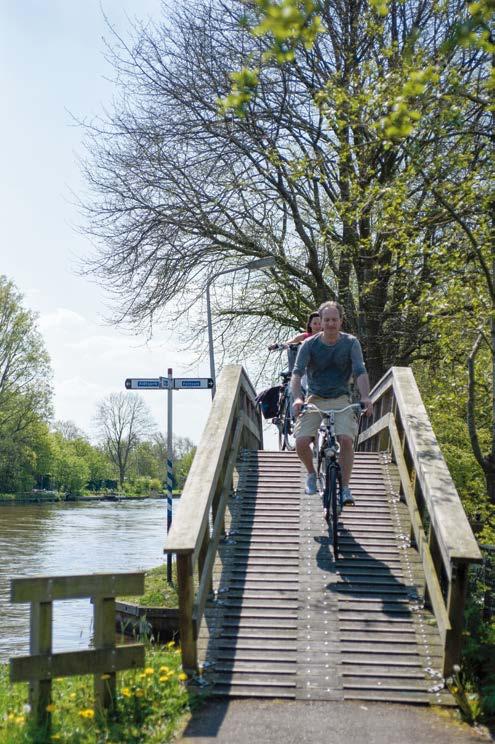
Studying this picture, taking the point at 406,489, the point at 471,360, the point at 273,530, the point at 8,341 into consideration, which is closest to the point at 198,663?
the point at 273,530

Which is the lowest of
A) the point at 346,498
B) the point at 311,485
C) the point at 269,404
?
the point at 346,498

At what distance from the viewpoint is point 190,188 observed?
19.0 metres

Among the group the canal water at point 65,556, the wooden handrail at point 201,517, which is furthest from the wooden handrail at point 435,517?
Answer: the canal water at point 65,556

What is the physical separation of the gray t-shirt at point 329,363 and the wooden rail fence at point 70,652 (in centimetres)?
280

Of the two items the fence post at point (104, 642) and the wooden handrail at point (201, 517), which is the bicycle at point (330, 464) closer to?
the wooden handrail at point (201, 517)

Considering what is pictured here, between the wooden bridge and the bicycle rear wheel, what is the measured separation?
149 millimetres

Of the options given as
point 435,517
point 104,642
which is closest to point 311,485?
point 435,517

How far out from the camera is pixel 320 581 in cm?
652

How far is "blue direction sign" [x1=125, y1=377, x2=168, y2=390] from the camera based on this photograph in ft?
53.9

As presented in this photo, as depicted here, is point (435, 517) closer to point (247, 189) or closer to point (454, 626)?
point (454, 626)

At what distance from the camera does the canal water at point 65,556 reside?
1427 centimetres

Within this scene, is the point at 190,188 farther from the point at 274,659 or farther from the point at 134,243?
the point at 274,659

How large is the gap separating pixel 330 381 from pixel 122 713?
337 centimetres

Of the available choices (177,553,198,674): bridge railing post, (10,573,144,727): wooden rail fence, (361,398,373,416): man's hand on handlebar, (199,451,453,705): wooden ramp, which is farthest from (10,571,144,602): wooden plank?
(361,398,373,416): man's hand on handlebar
